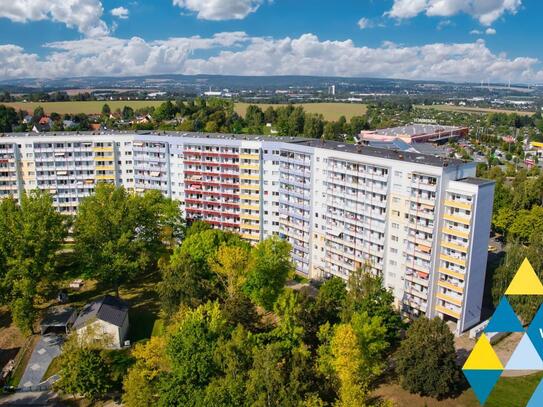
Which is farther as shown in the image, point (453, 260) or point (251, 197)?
point (251, 197)

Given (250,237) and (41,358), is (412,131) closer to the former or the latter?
(250,237)

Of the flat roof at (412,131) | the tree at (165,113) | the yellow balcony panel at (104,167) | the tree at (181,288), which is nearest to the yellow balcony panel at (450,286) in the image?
the tree at (181,288)

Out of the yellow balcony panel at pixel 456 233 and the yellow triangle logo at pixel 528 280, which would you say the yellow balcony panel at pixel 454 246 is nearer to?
the yellow balcony panel at pixel 456 233

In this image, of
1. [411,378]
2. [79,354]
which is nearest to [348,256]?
[411,378]

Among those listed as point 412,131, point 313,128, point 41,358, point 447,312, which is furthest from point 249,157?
point 412,131

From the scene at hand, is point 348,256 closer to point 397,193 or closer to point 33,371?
point 397,193

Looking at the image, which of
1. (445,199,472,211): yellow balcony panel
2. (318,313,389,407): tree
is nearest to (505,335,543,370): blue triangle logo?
(318,313,389,407): tree

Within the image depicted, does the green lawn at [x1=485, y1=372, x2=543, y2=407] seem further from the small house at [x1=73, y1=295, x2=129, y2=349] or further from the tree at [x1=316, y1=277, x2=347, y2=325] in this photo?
the small house at [x1=73, y1=295, x2=129, y2=349]
